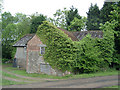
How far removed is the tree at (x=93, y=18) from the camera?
3962cm

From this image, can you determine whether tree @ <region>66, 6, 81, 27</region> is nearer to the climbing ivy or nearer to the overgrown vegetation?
the overgrown vegetation

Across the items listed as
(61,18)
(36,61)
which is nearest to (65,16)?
(61,18)

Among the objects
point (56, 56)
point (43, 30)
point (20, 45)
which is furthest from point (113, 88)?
point (20, 45)

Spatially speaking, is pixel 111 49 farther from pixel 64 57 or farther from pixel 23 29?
pixel 23 29

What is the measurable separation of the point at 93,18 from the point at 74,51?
2728 centimetres

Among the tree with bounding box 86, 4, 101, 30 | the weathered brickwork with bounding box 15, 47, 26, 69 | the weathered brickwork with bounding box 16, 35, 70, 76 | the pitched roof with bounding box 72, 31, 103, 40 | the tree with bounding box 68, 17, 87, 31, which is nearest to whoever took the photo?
the weathered brickwork with bounding box 16, 35, 70, 76

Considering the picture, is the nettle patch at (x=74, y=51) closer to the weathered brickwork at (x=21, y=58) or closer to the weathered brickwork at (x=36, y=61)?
the weathered brickwork at (x=36, y=61)

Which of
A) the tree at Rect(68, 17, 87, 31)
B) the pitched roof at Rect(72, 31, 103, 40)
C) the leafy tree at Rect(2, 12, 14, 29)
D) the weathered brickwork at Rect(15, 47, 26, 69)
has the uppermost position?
the leafy tree at Rect(2, 12, 14, 29)

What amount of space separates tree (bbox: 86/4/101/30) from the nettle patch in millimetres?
19823

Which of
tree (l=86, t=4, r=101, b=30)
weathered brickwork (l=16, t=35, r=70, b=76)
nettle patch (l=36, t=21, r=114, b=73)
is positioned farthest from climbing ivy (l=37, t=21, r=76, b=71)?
tree (l=86, t=4, r=101, b=30)

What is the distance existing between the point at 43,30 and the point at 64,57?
5.20 metres

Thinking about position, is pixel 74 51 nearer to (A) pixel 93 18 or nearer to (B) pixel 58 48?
(B) pixel 58 48

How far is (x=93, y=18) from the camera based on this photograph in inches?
1672

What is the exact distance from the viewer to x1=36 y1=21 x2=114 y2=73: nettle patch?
1805 centimetres
